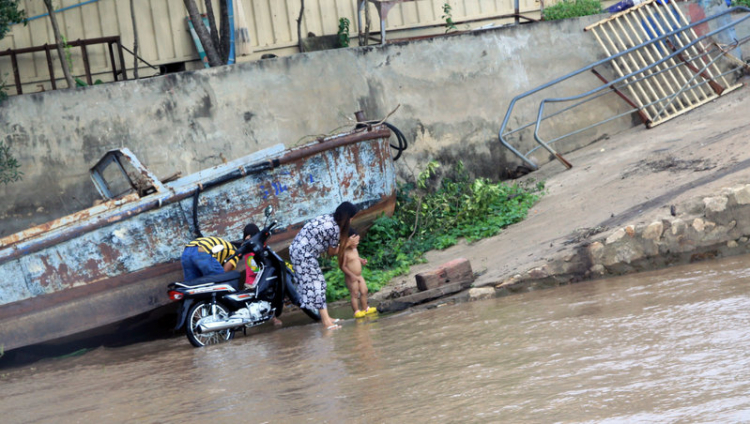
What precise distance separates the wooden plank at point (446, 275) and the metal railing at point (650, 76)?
3.87 metres

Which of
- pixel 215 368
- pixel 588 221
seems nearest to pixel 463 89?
pixel 588 221

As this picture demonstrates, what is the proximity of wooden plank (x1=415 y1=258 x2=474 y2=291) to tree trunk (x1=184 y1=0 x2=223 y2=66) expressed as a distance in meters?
5.47

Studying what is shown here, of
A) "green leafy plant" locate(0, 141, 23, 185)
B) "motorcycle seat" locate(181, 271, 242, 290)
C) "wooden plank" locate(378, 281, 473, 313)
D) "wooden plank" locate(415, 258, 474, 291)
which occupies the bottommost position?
"wooden plank" locate(378, 281, 473, 313)

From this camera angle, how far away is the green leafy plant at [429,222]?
8.67 m

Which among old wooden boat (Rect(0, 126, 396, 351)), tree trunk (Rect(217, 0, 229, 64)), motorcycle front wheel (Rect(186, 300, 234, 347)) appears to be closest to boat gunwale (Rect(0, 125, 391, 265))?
old wooden boat (Rect(0, 126, 396, 351))

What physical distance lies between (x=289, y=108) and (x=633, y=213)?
4773 mm

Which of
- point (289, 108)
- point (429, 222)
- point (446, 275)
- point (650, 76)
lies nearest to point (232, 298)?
point (446, 275)

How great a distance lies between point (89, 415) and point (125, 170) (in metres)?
3.95

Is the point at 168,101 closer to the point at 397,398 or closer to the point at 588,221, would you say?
the point at 588,221

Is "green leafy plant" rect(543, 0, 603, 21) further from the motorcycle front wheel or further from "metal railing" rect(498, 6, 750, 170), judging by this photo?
the motorcycle front wheel

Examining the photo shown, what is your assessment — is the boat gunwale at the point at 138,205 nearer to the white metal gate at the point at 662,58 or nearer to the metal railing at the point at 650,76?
the metal railing at the point at 650,76

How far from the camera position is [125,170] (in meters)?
8.12

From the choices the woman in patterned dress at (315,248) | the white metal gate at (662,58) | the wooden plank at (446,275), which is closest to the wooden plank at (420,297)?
the wooden plank at (446,275)

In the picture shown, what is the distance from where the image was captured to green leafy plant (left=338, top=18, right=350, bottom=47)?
39.7 ft
